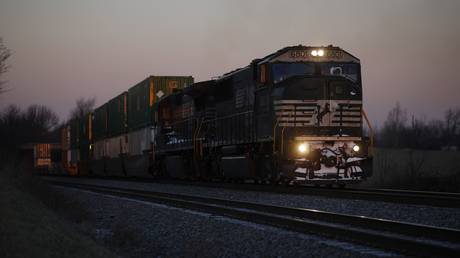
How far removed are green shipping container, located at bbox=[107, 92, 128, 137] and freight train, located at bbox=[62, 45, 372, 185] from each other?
6.58 metres

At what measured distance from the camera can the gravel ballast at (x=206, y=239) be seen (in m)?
6.50

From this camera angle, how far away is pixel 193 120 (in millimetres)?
21922

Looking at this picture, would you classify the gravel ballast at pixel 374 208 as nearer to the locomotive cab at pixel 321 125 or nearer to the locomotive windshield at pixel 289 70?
the locomotive cab at pixel 321 125

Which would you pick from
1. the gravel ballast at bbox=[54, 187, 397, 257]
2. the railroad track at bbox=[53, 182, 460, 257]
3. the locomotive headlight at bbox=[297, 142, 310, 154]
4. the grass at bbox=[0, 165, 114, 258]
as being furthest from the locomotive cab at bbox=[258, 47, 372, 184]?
the grass at bbox=[0, 165, 114, 258]

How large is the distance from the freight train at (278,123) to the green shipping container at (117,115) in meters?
6.58

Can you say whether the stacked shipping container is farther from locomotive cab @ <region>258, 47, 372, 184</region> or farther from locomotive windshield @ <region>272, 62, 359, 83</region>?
locomotive cab @ <region>258, 47, 372, 184</region>

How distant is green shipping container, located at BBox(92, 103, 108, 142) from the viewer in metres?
34.6

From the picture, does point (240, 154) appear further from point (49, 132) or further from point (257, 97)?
point (49, 132)

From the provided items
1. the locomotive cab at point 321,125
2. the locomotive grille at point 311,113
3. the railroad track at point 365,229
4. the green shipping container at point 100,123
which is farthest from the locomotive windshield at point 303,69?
the green shipping container at point 100,123

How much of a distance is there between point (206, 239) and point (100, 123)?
29.1 meters

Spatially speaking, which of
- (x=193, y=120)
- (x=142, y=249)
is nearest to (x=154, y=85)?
(x=193, y=120)

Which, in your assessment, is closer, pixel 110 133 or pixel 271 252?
pixel 271 252

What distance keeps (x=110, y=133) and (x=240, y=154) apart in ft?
55.2

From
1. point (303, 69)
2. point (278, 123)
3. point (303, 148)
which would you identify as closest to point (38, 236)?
point (303, 148)
